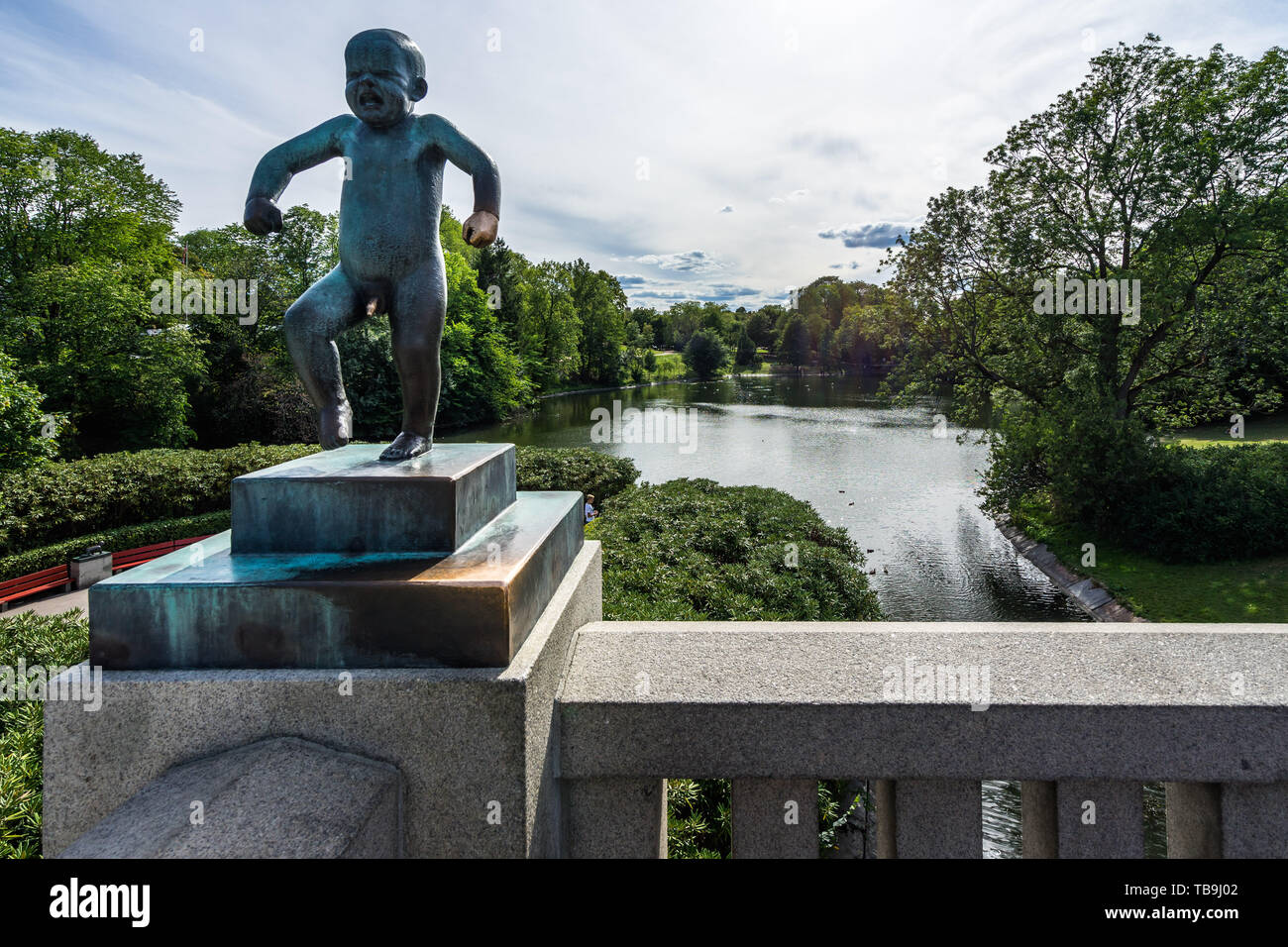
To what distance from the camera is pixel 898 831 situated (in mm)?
2307

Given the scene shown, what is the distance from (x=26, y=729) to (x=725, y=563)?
22.9 ft

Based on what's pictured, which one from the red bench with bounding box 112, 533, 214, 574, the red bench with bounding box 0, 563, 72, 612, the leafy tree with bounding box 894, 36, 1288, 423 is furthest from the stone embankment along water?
the red bench with bounding box 0, 563, 72, 612

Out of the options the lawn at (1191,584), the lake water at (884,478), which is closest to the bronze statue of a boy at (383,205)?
the lake water at (884,478)

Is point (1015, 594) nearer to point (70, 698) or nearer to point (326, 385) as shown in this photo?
point (326, 385)

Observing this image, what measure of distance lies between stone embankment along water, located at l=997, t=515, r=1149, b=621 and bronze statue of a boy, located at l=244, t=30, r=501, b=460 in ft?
39.1

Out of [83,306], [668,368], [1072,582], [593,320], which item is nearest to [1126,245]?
[1072,582]

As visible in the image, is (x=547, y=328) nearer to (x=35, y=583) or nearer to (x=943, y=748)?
(x=35, y=583)

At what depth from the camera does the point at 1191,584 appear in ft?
39.6

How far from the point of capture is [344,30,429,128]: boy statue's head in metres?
2.95

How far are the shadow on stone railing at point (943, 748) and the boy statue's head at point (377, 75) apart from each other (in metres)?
2.52

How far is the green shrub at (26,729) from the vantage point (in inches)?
113

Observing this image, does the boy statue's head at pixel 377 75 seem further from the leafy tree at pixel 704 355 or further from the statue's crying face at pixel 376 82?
the leafy tree at pixel 704 355
